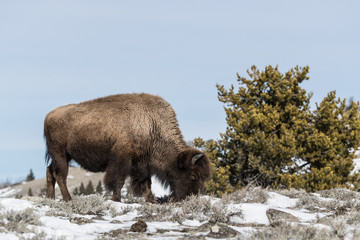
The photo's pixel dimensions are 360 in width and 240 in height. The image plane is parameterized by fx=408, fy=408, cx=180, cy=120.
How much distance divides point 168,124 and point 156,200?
1.81 metres

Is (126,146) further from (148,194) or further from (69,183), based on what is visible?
(69,183)

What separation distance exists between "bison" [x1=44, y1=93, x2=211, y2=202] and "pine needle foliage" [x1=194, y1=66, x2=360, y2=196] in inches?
261

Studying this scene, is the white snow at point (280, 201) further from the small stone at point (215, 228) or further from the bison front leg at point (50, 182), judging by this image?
the bison front leg at point (50, 182)

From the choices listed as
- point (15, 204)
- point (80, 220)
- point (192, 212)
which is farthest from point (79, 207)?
point (192, 212)

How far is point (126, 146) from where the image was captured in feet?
29.8

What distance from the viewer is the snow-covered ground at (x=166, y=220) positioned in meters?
5.45

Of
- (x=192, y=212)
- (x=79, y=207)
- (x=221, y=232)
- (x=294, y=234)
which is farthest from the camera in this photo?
(x=79, y=207)

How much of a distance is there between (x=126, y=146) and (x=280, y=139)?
8.78 meters

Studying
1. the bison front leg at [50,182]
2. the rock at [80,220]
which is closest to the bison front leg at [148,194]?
the bison front leg at [50,182]

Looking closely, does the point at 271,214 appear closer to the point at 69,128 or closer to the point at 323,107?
the point at 69,128

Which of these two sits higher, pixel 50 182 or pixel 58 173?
pixel 58 173

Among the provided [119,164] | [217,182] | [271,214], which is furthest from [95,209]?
[217,182]

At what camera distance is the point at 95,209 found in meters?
7.05

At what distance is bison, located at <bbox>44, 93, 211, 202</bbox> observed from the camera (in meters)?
9.05
